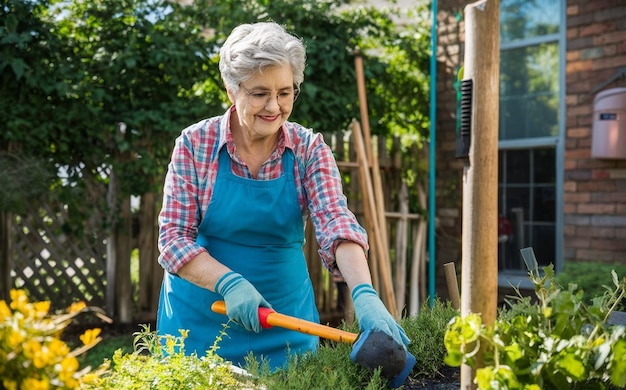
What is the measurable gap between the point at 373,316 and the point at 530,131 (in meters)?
4.44

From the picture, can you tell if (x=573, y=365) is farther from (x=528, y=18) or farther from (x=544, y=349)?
(x=528, y=18)

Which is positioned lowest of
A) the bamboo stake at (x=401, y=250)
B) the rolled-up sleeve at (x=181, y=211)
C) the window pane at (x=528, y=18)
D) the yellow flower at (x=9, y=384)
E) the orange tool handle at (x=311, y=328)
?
the bamboo stake at (x=401, y=250)

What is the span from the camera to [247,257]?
8.04ft

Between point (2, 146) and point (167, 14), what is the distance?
64.7 inches

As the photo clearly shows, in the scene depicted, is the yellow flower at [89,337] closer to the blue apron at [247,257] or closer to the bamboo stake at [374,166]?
the blue apron at [247,257]

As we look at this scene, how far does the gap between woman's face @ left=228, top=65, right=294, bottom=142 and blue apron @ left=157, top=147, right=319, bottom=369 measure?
19cm

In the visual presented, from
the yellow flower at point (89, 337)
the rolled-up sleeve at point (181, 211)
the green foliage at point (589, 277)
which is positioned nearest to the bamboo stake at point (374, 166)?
the green foliage at point (589, 277)

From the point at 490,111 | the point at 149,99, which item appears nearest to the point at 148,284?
the point at 149,99

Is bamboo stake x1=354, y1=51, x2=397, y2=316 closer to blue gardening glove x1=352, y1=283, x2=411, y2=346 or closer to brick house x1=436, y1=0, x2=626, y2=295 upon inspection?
brick house x1=436, y1=0, x2=626, y2=295

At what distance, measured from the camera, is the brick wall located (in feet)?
17.4

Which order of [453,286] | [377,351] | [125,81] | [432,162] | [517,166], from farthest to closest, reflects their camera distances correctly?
[432,162]
[517,166]
[125,81]
[453,286]
[377,351]

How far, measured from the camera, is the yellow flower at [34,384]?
106 cm

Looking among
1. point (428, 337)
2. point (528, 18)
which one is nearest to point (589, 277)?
point (428, 337)

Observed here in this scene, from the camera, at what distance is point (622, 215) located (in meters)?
5.26
